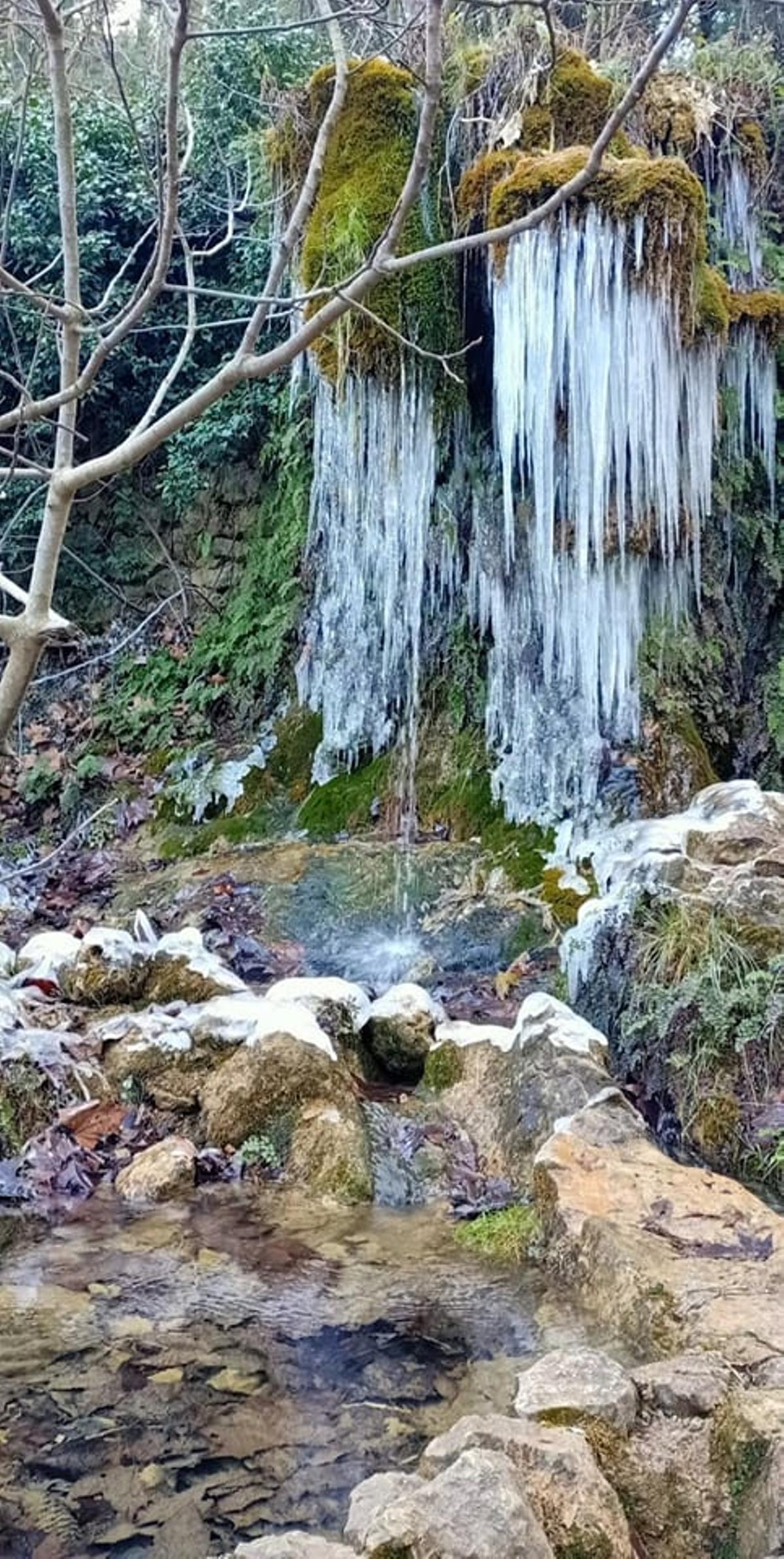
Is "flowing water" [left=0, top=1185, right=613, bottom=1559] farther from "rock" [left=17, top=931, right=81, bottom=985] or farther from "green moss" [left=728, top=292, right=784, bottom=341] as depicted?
"green moss" [left=728, top=292, right=784, bottom=341]

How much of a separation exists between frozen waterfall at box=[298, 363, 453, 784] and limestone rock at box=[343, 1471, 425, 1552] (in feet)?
21.4

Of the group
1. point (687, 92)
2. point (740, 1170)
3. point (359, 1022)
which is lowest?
point (740, 1170)

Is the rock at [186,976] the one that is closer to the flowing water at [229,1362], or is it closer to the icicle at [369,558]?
the flowing water at [229,1362]

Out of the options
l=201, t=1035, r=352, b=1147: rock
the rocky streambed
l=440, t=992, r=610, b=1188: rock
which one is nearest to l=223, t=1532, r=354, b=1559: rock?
the rocky streambed

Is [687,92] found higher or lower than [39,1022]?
higher

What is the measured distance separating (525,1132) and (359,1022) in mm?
1059

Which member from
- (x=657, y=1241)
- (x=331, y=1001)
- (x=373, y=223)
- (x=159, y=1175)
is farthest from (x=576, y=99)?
(x=657, y=1241)

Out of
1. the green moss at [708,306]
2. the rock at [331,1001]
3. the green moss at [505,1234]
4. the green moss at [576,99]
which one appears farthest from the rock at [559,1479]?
the green moss at [576,99]

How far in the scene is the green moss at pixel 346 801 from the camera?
26.7 ft

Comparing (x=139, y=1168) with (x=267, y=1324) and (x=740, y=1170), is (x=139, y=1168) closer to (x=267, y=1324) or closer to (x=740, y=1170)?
(x=267, y=1324)

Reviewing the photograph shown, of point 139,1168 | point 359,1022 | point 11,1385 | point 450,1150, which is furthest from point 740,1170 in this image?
point 11,1385

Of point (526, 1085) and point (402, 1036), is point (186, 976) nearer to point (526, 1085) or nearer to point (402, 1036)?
point (402, 1036)

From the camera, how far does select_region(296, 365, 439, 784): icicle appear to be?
7859 millimetres

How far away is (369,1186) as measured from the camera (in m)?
4.04
